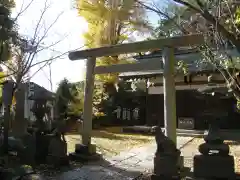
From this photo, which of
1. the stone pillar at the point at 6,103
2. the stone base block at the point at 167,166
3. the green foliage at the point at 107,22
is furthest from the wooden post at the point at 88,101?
the green foliage at the point at 107,22

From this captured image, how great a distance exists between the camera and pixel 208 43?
496cm

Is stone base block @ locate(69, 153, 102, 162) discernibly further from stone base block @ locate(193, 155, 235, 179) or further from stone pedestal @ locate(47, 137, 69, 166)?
stone base block @ locate(193, 155, 235, 179)

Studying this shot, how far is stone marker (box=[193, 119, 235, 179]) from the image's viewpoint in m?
4.95

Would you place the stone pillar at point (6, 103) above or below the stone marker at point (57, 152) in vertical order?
above

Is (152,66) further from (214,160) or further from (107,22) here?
(107,22)

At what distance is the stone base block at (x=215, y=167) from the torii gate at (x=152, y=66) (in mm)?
1067

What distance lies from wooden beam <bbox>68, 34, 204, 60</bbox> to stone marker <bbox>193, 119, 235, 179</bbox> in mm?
2030

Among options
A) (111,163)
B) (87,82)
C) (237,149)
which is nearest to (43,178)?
(111,163)

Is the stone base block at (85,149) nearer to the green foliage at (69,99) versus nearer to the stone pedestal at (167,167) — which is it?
the stone pedestal at (167,167)

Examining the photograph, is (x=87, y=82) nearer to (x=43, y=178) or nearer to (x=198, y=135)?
(x=43, y=178)

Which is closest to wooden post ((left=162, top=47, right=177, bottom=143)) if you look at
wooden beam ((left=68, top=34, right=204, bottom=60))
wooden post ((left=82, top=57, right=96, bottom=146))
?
wooden beam ((left=68, top=34, right=204, bottom=60))

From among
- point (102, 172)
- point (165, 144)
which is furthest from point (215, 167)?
point (102, 172)

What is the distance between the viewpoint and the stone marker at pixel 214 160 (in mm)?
4953

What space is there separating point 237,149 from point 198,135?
11.7ft
